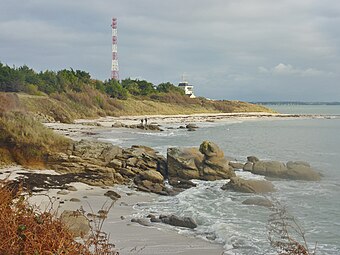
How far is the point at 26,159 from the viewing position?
15.2 m

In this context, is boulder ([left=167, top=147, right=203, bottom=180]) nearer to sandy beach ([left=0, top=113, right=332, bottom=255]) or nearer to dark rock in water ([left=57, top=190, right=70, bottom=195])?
sandy beach ([left=0, top=113, right=332, bottom=255])

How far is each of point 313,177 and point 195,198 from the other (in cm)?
740

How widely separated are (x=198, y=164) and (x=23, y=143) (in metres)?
7.44

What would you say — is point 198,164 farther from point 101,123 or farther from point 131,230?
point 101,123

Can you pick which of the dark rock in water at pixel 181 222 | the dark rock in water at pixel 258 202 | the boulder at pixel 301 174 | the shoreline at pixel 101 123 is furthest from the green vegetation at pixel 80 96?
the dark rock in water at pixel 181 222

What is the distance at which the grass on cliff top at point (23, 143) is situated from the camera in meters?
15.2

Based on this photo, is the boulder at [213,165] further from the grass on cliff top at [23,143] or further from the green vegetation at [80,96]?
the green vegetation at [80,96]

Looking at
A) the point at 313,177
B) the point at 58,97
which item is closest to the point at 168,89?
the point at 58,97

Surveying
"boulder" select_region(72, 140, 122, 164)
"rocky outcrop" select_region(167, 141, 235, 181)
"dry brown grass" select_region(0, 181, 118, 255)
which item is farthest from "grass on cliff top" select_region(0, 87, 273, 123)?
"dry brown grass" select_region(0, 181, 118, 255)

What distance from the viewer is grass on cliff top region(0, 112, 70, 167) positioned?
15.2m

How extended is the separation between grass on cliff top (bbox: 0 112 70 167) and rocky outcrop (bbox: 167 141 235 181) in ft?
15.7

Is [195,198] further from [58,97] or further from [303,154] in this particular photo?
[58,97]

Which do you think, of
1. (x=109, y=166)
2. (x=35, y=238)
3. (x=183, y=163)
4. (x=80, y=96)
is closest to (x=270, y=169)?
(x=183, y=163)

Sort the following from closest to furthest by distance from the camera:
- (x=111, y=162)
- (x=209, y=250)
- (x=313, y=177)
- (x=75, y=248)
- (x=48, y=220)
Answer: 1. (x=75, y=248)
2. (x=48, y=220)
3. (x=209, y=250)
4. (x=111, y=162)
5. (x=313, y=177)
